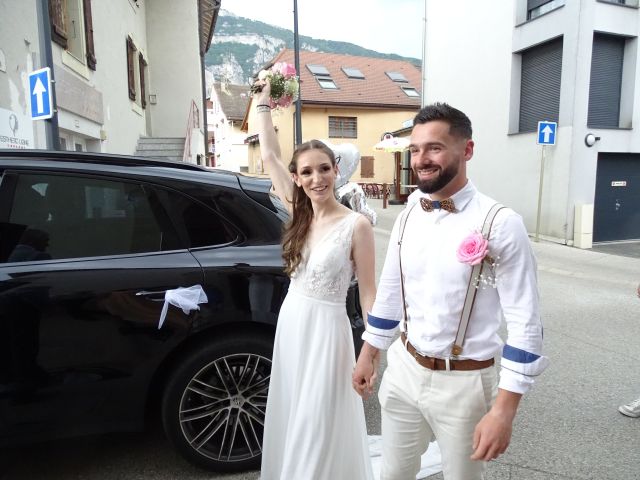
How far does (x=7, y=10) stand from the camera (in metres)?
6.19

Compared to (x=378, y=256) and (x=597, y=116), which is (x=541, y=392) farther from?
(x=597, y=116)

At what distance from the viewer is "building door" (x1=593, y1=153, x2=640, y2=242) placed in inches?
503

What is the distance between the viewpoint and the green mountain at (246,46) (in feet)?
440

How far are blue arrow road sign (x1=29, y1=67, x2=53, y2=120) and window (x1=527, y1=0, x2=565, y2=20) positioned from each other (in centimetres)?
1227

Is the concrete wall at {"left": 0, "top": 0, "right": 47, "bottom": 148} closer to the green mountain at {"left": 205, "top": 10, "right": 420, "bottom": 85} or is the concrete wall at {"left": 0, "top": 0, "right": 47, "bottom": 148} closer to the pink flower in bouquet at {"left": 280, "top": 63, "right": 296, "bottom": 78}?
the pink flower in bouquet at {"left": 280, "top": 63, "right": 296, "bottom": 78}

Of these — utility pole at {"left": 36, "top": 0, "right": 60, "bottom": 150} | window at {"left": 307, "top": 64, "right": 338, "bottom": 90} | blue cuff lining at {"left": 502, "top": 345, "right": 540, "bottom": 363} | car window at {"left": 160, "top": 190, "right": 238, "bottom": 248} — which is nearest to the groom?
blue cuff lining at {"left": 502, "top": 345, "right": 540, "bottom": 363}

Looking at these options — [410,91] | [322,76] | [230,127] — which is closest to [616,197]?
[410,91]

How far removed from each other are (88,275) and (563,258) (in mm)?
10371

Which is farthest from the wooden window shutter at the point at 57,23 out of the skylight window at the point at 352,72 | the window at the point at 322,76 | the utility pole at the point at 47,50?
the skylight window at the point at 352,72

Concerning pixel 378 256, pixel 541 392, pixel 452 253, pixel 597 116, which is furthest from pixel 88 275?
pixel 597 116

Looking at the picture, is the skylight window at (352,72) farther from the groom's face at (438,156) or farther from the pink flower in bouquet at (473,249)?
the pink flower in bouquet at (473,249)

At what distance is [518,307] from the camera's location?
1.54m

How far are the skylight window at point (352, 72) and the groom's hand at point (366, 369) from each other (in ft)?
105

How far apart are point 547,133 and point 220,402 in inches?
439
